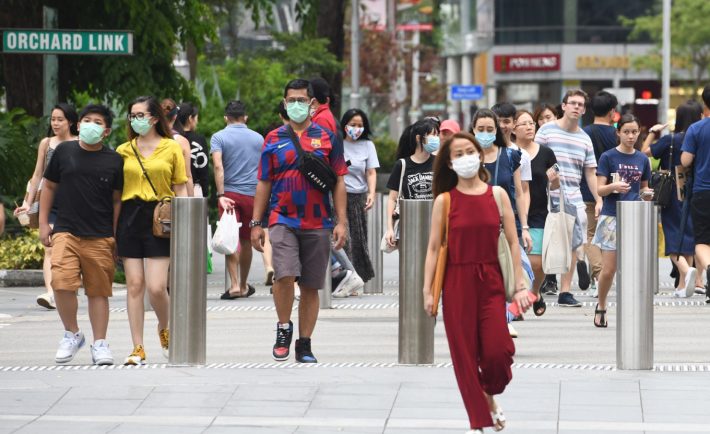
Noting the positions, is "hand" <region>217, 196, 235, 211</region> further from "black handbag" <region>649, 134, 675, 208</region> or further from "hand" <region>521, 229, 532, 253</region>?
"black handbag" <region>649, 134, 675, 208</region>

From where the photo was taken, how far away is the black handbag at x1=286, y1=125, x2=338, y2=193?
1029 cm

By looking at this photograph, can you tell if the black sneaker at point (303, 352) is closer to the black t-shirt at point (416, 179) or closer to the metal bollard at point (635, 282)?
the metal bollard at point (635, 282)

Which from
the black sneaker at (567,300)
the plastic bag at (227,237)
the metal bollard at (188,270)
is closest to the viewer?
the metal bollard at (188,270)

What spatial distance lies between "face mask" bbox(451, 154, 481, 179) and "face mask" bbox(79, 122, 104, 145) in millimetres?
3157

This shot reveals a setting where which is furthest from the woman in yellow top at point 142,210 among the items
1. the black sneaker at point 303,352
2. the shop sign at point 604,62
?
the shop sign at point 604,62

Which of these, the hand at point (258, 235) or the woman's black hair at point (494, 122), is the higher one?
the woman's black hair at point (494, 122)

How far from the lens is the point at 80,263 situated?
10.4 m

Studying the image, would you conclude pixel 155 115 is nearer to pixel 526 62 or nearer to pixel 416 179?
pixel 416 179

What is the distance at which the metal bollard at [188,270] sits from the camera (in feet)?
32.5

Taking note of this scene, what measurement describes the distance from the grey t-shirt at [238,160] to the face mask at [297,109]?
4.54 metres

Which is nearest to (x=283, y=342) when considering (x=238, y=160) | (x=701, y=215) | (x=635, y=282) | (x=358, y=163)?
(x=635, y=282)

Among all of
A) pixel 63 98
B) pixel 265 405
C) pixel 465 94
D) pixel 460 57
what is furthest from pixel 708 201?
pixel 460 57

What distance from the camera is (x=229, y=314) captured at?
545 inches

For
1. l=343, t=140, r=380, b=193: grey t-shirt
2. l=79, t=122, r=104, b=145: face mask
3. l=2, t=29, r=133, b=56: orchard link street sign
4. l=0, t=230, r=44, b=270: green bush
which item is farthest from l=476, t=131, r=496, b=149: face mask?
l=0, t=230, r=44, b=270: green bush
